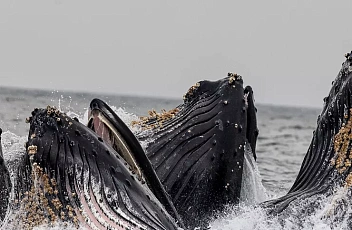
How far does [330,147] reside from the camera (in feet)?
24.0

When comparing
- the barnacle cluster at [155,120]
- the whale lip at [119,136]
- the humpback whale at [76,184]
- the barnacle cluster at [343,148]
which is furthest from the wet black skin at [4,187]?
the barnacle cluster at [343,148]

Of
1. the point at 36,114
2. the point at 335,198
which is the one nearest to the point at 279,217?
the point at 335,198

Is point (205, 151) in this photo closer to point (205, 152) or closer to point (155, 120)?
point (205, 152)

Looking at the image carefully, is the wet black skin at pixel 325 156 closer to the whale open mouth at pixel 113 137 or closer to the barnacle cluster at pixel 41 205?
the whale open mouth at pixel 113 137

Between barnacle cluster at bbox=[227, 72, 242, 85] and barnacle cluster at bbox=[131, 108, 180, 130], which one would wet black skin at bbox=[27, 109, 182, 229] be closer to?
barnacle cluster at bbox=[131, 108, 180, 130]

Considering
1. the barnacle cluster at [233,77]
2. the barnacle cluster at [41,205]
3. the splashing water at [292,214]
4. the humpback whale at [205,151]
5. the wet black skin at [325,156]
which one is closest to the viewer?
the barnacle cluster at [41,205]

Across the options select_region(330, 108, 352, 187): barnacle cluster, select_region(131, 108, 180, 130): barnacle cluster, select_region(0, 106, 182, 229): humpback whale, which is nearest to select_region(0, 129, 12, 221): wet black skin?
select_region(0, 106, 182, 229): humpback whale

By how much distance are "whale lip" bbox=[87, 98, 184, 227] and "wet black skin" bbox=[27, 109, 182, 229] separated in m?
0.22

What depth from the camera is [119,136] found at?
6801mm

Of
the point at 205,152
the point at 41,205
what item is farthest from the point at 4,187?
the point at 205,152

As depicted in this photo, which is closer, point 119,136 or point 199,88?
point 119,136

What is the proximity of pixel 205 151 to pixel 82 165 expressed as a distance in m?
1.97

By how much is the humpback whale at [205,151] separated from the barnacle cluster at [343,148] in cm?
118

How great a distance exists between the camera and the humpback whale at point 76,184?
20.2 ft
